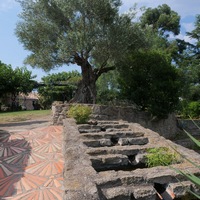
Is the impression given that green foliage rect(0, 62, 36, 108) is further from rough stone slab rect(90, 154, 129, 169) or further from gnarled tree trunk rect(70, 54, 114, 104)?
rough stone slab rect(90, 154, 129, 169)

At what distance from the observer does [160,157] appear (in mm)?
→ 3486

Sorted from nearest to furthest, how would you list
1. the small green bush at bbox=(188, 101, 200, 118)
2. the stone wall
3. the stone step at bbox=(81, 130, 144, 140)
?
the stone step at bbox=(81, 130, 144, 140), the stone wall, the small green bush at bbox=(188, 101, 200, 118)

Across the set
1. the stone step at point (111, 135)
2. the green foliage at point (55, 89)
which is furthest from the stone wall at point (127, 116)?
the green foliage at point (55, 89)

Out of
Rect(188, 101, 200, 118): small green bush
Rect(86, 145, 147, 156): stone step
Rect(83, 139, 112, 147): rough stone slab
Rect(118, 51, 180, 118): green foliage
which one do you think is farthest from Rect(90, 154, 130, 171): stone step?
Rect(188, 101, 200, 118): small green bush

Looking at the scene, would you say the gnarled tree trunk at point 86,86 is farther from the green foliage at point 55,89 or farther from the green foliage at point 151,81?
the green foliage at point 55,89

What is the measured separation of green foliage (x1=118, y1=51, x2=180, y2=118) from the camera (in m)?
11.1

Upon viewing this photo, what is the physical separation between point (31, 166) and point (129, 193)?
2.71 meters

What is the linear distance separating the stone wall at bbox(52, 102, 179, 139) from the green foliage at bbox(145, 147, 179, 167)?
223 inches

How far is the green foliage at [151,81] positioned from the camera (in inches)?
437

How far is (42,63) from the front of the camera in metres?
10.8

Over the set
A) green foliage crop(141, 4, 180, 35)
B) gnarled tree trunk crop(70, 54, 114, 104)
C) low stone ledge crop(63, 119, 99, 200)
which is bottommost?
low stone ledge crop(63, 119, 99, 200)

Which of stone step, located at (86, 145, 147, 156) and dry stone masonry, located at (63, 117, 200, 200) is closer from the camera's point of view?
dry stone masonry, located at (63, 117, 200, 200)

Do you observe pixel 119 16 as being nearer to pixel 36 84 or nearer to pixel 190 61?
pixel 190 61

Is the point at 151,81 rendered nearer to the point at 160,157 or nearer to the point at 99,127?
the point at 99,127
